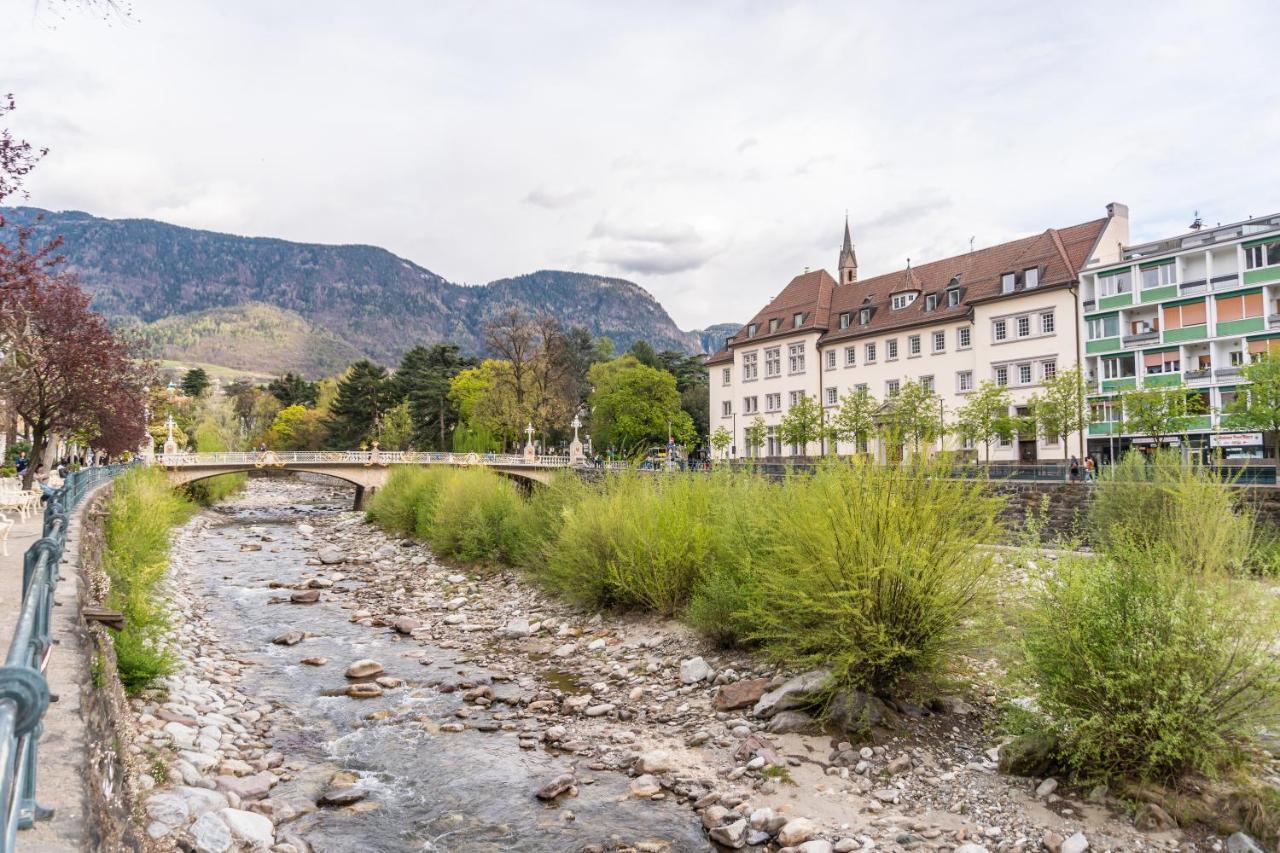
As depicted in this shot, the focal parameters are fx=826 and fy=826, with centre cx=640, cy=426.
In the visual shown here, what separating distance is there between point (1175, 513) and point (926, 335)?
112 ft

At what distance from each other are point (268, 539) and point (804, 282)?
130ft

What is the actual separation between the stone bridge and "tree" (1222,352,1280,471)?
3195 centimetres

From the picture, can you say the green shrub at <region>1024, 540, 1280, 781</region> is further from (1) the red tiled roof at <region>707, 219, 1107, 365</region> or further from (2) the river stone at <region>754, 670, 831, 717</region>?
(1) the red tiled roof at <region>707, 219, 1107, 365</region>

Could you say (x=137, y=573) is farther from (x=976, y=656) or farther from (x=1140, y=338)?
(x=1140, y=338)

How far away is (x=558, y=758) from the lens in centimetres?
1029

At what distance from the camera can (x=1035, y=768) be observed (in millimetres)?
8703

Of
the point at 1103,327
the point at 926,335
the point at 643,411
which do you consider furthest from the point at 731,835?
the point at 643,411

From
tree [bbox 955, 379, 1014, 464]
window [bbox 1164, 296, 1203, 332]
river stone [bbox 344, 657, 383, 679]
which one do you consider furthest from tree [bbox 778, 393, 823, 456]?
river stone [bbox 344, 657, 383, 679]

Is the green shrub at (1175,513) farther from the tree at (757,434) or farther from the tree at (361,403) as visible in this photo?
the tree at (361,403)

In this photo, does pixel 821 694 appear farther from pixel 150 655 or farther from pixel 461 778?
pixel 150 655

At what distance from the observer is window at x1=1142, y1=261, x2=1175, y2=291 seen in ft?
135

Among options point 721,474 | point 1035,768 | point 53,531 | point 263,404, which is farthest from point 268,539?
→ point 263,404

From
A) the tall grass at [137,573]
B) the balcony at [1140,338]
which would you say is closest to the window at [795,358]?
the balcony at [1140,338]

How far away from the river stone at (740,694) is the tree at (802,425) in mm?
36536
